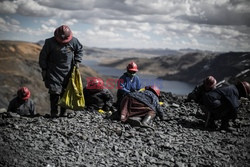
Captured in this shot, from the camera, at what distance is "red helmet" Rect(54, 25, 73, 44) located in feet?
22.3

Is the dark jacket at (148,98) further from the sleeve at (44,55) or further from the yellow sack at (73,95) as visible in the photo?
the sleeve at (44,55)

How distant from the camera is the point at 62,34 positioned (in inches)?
267

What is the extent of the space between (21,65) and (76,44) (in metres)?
40.7

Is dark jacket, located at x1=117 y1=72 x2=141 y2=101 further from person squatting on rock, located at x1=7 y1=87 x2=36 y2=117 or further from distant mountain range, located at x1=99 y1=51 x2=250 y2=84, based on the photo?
distant mountain range, located at x1=99 y1=51 x2=250 y2=84

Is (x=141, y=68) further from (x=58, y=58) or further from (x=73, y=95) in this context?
(x=58, y=58)

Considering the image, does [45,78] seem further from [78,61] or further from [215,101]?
[215,101]

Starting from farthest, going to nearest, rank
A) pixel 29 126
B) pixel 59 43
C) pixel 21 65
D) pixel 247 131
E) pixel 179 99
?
pixel 21 65 → pixel 179 99 → pixel 247 131 → pixel 59 43 → pixel 29 126

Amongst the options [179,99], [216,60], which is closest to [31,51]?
[179,99]

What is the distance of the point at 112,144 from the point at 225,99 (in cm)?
318

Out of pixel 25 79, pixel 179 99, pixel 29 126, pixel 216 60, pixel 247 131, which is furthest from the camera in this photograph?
pixel 216 60

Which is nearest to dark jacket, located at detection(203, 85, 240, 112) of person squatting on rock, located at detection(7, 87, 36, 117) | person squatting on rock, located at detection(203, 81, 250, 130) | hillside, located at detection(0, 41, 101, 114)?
person squatting on rock, located at detection(203, 81, 250, 130)

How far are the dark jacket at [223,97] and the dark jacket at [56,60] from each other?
3598 mm

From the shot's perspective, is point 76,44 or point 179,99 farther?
point 179,99

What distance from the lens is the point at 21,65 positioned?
1762 inches
